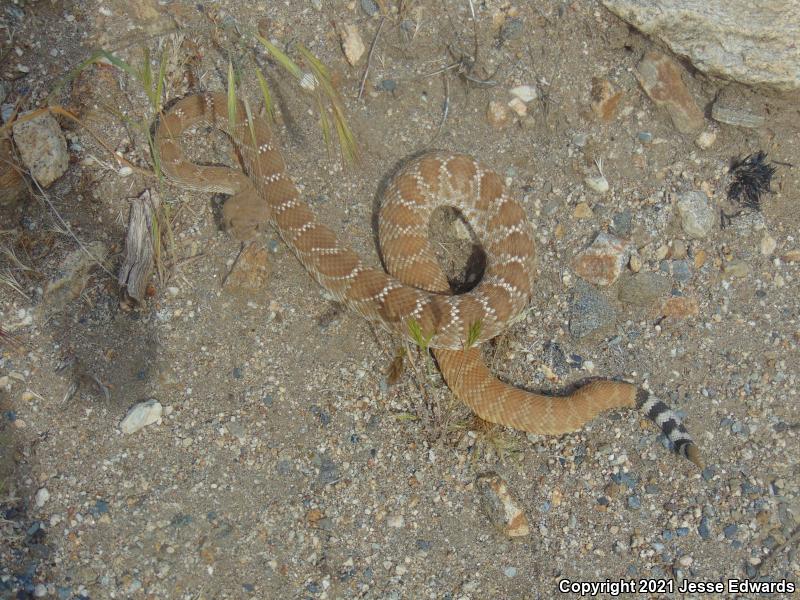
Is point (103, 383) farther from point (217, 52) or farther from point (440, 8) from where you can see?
point (440, 8)

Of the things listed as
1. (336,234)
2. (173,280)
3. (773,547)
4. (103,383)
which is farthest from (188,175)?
(773,547)

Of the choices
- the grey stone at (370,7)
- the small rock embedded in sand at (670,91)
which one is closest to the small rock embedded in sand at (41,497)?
the grey stone at (370,7)

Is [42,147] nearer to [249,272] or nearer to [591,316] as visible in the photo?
[249,272]

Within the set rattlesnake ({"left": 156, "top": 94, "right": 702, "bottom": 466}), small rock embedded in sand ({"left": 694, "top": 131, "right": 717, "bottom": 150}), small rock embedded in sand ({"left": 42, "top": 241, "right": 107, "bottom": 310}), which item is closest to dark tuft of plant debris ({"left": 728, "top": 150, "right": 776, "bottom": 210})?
small rock embedded in sand ({"left": 694, "top": 131, "right": 717, "bottom": 150})

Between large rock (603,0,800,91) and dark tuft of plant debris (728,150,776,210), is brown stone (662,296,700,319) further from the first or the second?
large rock (603,0,800,91)

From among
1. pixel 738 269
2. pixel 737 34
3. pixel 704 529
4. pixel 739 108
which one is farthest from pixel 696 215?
pixel 704 529

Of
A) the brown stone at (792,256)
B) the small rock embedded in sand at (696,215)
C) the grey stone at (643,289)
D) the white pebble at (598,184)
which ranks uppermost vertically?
the white pebble at (598,184)

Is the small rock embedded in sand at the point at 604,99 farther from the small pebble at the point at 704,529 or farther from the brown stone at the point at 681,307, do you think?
the small pebble at the point at 704,529

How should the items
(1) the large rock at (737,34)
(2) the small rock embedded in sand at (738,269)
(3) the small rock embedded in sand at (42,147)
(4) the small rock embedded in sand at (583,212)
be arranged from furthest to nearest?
1. (4) the small rock embedded in sand at (583,212)
2. (2) the small rock embedded in sand at (738,269)
3. (1) the large rock at (737,34)
4. (3) the small rock embedded in sand at (42,147)
